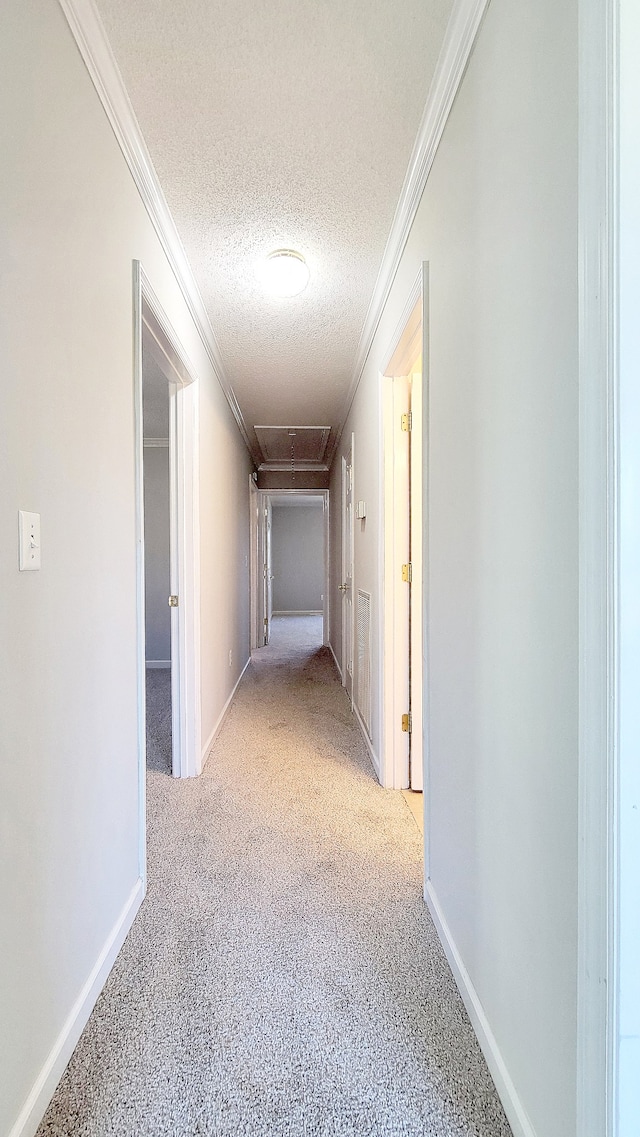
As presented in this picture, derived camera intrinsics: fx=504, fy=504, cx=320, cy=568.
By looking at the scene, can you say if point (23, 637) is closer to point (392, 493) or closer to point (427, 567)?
point (427, 567)

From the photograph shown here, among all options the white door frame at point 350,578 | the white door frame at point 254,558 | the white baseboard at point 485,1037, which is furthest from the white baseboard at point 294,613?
the white baseboard at point 485,1037

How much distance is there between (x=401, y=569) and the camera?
239 centimetres

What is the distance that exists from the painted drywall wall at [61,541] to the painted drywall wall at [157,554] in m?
3.88

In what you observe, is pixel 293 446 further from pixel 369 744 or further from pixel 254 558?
pixel 369 744

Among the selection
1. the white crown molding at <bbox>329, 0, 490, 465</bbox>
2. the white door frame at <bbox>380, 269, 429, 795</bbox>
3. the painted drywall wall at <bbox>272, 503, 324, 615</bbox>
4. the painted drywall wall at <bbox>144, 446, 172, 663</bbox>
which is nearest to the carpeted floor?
the white door frame at <bbox>380, 269, 429, 795</bbox>

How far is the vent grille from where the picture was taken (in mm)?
2943

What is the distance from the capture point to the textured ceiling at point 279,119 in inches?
46.2

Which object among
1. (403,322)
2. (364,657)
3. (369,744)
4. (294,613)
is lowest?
(294,613)

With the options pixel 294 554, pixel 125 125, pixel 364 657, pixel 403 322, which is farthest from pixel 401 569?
pixel 294 554

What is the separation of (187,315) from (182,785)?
7.40 ft
